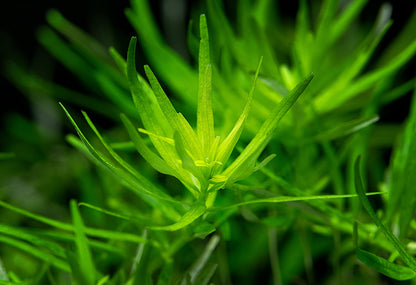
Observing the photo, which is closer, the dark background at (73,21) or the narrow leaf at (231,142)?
the narrow leaf at (231,142)

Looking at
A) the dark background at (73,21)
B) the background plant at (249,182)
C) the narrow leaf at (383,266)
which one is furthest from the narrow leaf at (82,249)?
the dark background at (73,21)

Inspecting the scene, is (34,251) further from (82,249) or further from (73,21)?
(73,21)

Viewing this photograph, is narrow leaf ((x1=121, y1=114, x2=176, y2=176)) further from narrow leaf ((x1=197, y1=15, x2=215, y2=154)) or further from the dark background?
the dark background

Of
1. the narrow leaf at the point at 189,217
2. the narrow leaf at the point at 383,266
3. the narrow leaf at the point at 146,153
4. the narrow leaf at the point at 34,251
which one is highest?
the narrow leaf at the point at 146,153

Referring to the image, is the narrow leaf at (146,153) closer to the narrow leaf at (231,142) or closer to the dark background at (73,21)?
the narrow leaf at (231,142)

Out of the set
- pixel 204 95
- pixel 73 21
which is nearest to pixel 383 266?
pixel 204 95

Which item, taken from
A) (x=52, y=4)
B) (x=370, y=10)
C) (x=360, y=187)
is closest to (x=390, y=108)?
(x=370, y=10)

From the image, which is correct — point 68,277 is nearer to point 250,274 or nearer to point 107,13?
point 250,274

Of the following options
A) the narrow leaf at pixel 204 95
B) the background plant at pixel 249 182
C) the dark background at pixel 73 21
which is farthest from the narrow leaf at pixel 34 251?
the dark background at pixel 73 21

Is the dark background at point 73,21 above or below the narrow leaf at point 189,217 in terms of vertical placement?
above
